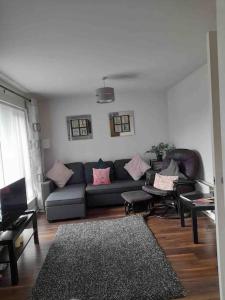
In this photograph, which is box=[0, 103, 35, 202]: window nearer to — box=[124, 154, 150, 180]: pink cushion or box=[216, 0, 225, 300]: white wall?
box=[124, 154, 150, 180]: pink cushion

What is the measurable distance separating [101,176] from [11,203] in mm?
2469

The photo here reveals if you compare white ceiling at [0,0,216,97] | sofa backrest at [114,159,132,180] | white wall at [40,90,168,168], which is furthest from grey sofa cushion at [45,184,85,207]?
white ceiling at [0,0,216,97]

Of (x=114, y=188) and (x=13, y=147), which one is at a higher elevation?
(x=13, y=147)

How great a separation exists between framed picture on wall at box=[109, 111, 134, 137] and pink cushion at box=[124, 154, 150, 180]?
2.17 feet

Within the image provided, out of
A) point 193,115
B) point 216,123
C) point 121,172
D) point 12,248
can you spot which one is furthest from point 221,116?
point 121,172

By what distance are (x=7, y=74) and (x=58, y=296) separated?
2.86 metres

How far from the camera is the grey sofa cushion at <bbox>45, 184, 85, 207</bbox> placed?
14.4 feet

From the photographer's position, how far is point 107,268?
2.69 m

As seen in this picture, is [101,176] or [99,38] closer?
[99,38]

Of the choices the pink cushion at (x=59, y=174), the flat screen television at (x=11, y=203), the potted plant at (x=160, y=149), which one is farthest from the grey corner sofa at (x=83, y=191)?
the flat screen television at (x=11, y=203)

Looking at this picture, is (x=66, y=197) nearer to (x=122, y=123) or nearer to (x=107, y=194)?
(x=107, y=194)

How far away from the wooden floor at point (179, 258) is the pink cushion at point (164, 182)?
51 cm

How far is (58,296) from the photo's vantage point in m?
2.28

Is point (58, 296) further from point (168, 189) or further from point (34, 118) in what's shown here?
point (34, 118)
